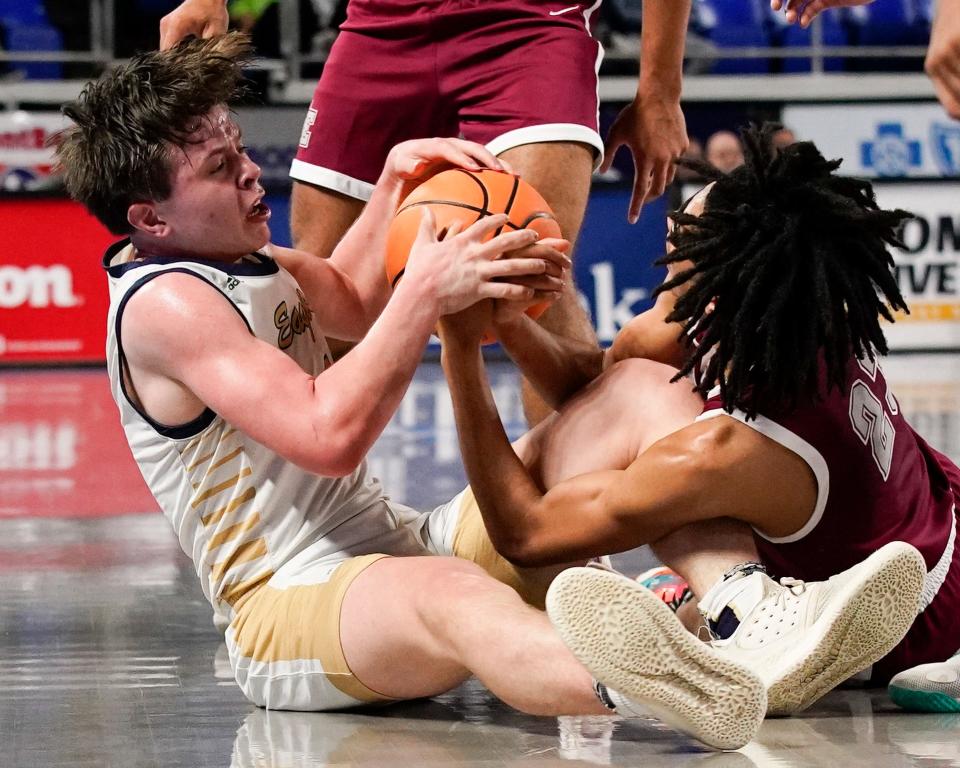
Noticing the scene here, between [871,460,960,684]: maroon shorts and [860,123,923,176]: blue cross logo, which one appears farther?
[860,123,923,176]: blue cross logo

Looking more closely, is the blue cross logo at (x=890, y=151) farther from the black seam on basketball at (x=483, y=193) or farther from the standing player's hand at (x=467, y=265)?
the standing player's hand at (x=467, y=265)

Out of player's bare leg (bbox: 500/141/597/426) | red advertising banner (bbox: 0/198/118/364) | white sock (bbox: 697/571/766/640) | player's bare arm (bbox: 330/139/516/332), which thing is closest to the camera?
white sock (bbox: 697/571/766/640)

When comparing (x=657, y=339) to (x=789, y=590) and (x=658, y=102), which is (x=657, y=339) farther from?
(x=658, y=102)

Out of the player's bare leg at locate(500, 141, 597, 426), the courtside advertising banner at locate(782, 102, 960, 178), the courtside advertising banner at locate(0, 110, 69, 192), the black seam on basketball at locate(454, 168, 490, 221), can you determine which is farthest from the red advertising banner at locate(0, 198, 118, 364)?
the black seam on basketball at locate(454, 168, 490, 221)

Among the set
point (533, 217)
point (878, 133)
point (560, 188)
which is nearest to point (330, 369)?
point (533, 217)

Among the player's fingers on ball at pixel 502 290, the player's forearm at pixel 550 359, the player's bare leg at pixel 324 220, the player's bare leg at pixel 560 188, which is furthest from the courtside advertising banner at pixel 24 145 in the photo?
the player's fingers on ball at pixel 502 290

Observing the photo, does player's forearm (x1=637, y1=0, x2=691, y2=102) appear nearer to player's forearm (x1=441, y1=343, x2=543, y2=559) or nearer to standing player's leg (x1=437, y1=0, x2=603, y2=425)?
standing player's leg (x1=437, y1=0, x2=603, y2=425)

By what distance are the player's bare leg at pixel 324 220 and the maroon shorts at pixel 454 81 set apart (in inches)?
1.4

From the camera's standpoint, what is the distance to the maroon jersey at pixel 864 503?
8.25ft

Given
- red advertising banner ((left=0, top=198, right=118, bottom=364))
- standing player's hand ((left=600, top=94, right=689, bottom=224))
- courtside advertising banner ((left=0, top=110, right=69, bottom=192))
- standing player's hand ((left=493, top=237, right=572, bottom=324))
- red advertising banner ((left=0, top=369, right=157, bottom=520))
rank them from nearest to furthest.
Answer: standing player's hand ((left=493, top=237, right=572, bottom=324)) → standing player's hand ((left=600, top=94, right=689, bottom=224)) → red advertising banner ((left=0, top=369, right=157, bottom=520)) → red advertising banner ((left=0, top=198, right=118, bottom=364)) → courtside advertising banner ((left=0, top=110, right=69, bottom=192))

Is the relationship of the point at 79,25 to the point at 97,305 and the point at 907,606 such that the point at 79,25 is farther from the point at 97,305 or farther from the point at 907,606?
Answer: the point at 907,606

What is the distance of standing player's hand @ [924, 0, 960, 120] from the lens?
2.10 metres

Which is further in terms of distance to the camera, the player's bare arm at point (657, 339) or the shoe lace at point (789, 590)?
the player's bare arm at point (657, 339)

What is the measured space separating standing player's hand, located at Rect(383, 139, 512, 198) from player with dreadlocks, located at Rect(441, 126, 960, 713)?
11.7 inches
